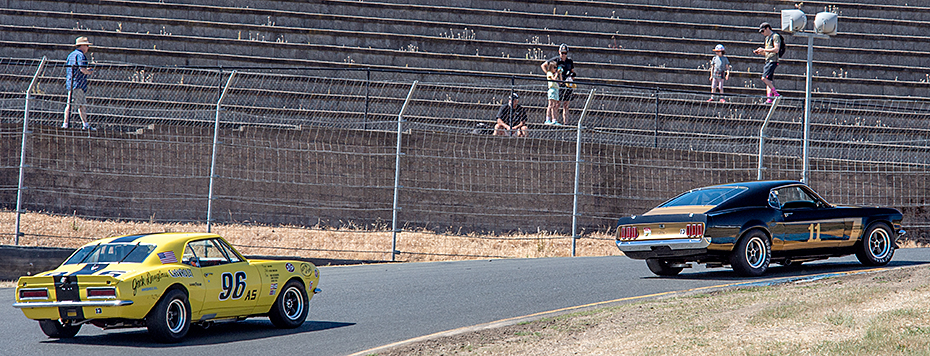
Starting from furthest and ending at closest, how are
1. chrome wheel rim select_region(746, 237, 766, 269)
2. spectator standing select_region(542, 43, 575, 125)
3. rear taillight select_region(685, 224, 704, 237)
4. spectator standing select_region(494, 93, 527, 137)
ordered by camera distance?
spectator standing select_region(542, 43, 575, 125) < spectator standing select_region(494, 93, 527, 137) < chrome wheel rim select_region(746, 237, 766, 269) < rear taillight select_region(685, 224, 704, 237)

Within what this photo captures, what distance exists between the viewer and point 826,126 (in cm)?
2178

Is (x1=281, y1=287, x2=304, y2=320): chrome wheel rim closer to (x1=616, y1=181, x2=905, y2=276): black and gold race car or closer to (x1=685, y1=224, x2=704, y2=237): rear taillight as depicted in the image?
(x1=616, y1=181, x2=905, y2=276): black and gold race car

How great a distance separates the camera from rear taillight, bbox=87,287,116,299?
842cm

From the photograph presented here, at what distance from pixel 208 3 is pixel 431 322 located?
64.6ft

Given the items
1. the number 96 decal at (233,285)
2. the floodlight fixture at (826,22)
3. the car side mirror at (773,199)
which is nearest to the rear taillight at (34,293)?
the number 96 decal at (233,285)

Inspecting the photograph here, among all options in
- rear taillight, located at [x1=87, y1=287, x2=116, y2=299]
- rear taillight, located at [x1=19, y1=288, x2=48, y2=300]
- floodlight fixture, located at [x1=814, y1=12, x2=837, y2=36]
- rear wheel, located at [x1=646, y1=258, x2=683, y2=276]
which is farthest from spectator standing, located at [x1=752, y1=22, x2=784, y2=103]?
rear taillight, located at [x1=19, y1=288, x2=48, y2=300]

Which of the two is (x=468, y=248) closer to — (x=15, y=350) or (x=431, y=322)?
(x=431, y=322)

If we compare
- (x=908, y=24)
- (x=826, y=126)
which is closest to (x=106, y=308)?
(x=826, y=126)

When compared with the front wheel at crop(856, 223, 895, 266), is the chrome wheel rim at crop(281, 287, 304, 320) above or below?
below

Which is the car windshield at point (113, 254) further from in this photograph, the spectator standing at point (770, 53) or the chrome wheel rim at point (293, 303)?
the spectator standing at point (770, 53)

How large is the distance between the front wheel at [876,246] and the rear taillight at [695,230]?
261 centimetres

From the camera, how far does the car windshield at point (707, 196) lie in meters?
12.2

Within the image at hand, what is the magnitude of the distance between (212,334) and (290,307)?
85cm

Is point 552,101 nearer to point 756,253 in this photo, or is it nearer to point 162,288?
point 756,253
